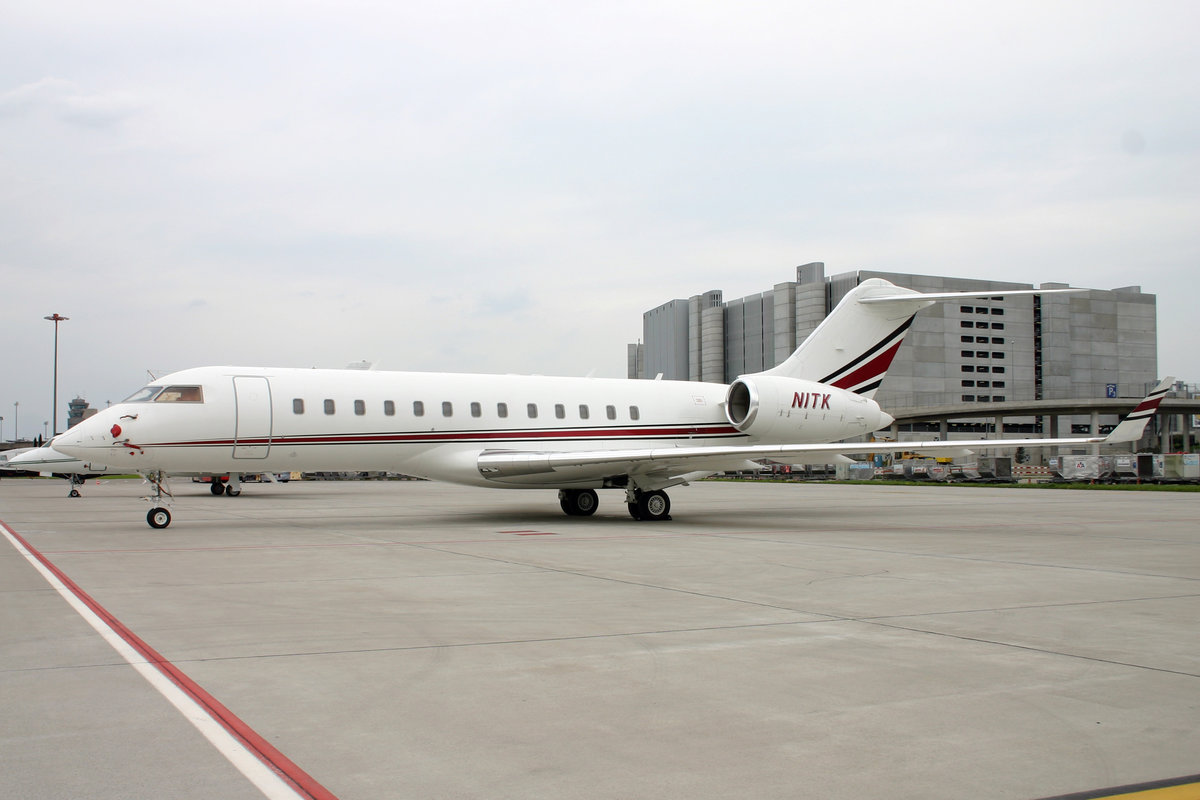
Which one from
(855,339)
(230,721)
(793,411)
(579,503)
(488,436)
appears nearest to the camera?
(230,721)

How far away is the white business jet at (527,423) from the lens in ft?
55.6

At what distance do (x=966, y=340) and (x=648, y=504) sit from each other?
82473 millimetres

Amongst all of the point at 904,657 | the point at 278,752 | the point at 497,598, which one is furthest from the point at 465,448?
the point at 278,752

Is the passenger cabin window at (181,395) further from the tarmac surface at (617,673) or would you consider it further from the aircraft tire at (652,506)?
the aircraft tire at (652,506)

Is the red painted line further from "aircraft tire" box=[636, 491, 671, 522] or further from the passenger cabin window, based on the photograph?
"aircraft tire" box=[636, 491, 671, 522]

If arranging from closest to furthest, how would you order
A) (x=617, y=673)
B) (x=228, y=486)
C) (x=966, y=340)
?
Result: (x=617, y=673)
(x=228, y=486)
(x=966, y=340)

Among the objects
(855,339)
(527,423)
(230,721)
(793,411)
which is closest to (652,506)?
(527,423)

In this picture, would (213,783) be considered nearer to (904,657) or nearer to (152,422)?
(904,657)

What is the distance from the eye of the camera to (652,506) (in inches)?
764

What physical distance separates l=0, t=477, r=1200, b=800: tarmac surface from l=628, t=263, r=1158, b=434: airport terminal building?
8003 cm

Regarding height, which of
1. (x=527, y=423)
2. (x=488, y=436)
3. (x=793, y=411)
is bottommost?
(x=488, y=436)

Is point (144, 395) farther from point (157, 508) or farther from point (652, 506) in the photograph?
point (652, 506)

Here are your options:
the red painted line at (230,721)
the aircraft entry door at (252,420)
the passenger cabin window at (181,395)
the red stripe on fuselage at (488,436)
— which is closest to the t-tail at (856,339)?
the red stripe on fuselage at (488,436)

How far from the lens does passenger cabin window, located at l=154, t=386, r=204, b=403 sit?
16859mm
